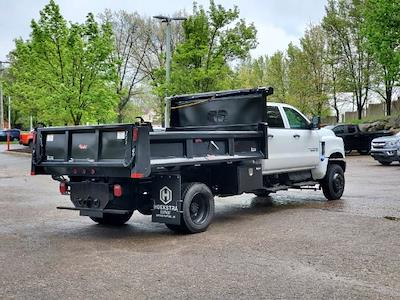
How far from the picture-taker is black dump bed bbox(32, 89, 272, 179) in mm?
7523

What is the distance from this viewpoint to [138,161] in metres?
7.44

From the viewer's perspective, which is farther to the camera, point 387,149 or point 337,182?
point 387,149

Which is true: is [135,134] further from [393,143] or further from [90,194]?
[393,143]

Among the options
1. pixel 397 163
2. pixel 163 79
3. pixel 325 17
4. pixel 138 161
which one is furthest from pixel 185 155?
pixel 325 17

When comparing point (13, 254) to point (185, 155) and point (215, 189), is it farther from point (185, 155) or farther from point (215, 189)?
point (215, 189)

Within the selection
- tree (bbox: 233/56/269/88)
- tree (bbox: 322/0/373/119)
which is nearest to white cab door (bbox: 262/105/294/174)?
tree (bbox: 322/0/373/119)

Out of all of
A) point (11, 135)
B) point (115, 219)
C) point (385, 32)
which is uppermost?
point (385, 32)

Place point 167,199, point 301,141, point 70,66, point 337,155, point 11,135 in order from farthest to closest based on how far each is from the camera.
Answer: point 11,135 → point 70,66 → point 337,155 → point 301,141 → point 167,199

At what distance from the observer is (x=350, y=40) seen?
134 ft

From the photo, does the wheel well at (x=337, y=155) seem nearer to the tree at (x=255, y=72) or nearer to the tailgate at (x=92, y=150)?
the tailgate at (x=92, y=150)


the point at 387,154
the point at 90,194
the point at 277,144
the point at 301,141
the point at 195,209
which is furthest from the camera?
the point at 387,154

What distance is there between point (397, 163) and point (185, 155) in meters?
18.6

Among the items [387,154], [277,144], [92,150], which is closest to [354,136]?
[387,154]

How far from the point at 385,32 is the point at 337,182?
20.6 m
